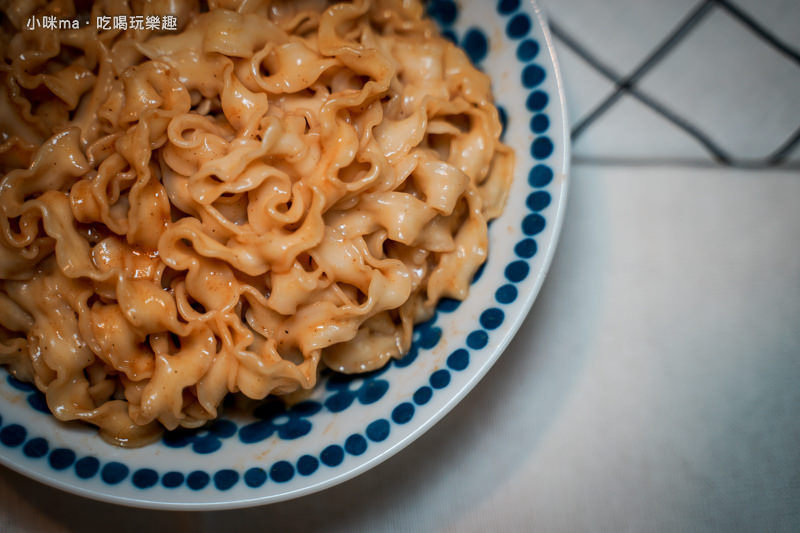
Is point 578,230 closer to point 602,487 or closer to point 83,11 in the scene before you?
point 602,487

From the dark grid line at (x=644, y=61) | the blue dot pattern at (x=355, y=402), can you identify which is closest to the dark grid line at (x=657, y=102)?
the dark grid line at (x=644, y=61)

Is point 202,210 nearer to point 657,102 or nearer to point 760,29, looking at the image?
point 657,102

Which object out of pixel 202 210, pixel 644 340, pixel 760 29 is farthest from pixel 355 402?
pixel 760 29

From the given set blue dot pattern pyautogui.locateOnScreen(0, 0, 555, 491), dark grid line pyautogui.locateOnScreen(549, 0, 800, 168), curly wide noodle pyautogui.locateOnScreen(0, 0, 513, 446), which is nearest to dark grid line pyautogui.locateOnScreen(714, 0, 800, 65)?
dark grid line pyautogui.locateOnScreen(549, 0, 800, 168)

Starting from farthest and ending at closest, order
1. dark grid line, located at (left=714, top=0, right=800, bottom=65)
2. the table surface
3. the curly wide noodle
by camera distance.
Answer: dark grid line, located at (left=714, top=0, right=800, bottom=65), the table surface, the curly wide noodle

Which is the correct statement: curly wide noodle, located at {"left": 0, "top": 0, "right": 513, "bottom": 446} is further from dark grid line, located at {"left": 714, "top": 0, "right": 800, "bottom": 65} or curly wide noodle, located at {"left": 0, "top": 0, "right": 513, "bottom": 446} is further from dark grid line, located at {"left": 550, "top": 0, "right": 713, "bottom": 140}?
dark grid line, located at {"left": 714, "top": 0, "right": 800, "bottom": 65}

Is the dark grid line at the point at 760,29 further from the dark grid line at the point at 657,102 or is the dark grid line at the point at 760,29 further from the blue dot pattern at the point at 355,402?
the blue dot pattern at the point at 355,402

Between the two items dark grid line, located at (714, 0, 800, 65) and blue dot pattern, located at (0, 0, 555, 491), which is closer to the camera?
blue dot pattern, located at (0, 0, 555, 491)
